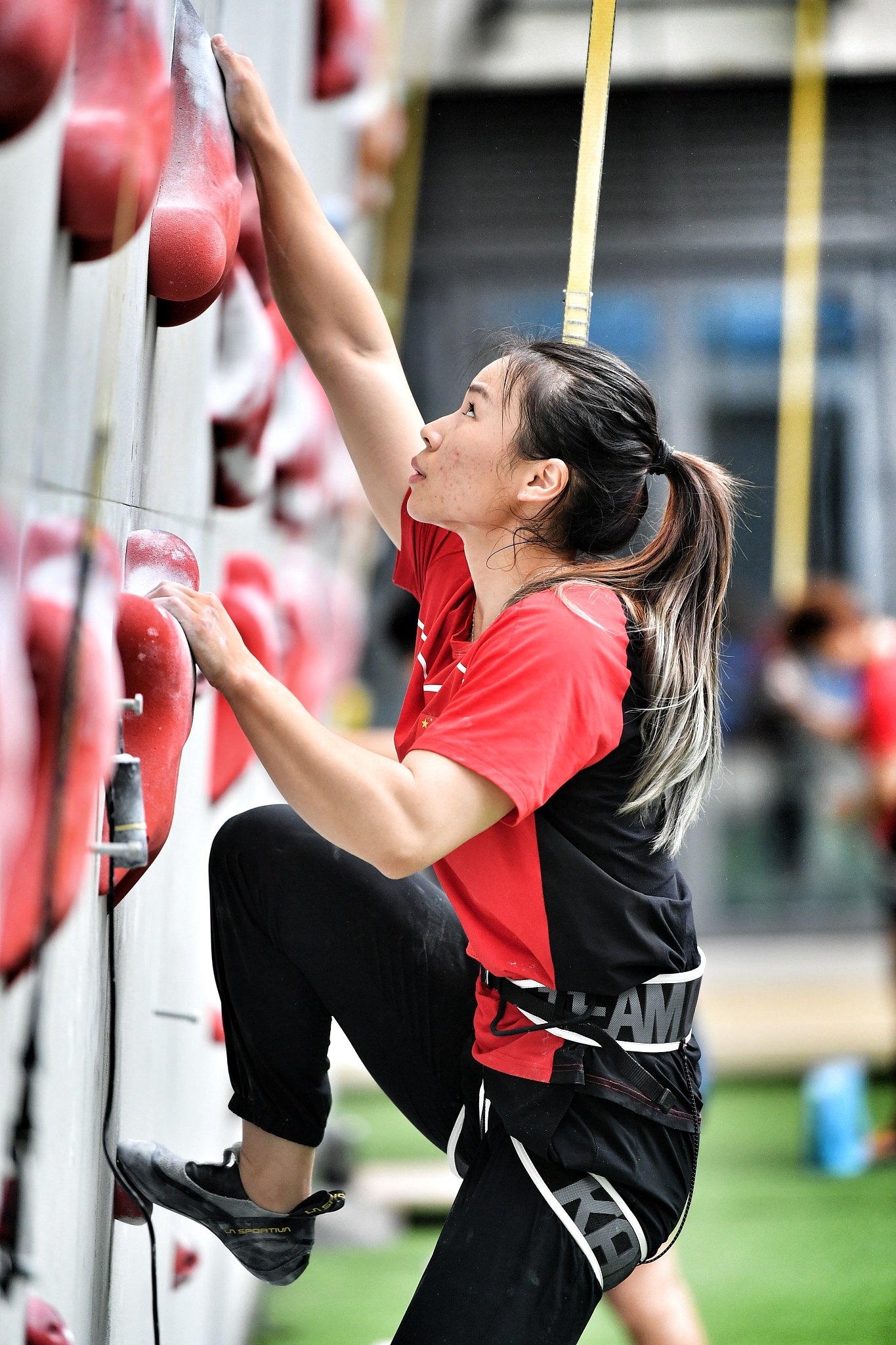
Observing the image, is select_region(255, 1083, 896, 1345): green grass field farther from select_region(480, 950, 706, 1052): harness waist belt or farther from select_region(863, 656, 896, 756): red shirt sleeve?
select_region(480, 950, 706, 1052): harness waist belt

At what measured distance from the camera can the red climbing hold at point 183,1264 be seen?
1362 mm

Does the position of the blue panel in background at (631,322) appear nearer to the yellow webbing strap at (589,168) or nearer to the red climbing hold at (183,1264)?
the yellow webbing strap at (589,168)

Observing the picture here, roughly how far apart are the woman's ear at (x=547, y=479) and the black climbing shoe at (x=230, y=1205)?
1.95ft

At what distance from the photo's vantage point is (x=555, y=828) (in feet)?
3.43

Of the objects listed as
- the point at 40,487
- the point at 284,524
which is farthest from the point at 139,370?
the point at 284,524

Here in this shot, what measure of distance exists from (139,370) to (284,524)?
1.24 metres

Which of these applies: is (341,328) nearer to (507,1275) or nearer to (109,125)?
(109,125)

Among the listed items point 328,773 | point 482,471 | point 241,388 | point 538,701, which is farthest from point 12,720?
point 241,388

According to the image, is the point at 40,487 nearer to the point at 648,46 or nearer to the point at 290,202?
the point at 290,202

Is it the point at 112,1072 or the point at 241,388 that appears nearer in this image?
the point at 112,1072

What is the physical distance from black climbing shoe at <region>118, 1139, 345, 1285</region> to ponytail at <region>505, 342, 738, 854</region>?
435 mm

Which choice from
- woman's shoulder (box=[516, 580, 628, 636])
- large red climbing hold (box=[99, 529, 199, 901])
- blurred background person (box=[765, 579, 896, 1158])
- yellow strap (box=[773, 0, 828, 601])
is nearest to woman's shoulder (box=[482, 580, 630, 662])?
woman's shoulder (box=[516, 580, 628, 636])

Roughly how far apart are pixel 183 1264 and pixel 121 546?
0.76 meters

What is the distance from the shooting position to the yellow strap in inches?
157
